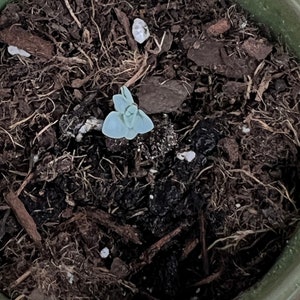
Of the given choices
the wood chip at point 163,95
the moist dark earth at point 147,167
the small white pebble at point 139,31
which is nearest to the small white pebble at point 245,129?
the moist dark earth at point 147,167

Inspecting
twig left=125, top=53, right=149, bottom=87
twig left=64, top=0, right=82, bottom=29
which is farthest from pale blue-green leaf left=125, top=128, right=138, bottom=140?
twig left=64, top=0, right=82, bottom=29

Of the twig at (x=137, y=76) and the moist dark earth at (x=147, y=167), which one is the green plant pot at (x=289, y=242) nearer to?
the moist dark earth at (x=147, y=167)

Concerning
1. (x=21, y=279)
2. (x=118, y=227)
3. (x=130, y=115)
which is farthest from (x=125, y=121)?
(x=21, y=279)

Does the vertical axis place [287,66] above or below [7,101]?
above

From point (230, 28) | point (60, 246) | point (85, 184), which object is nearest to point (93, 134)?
point (85, 184)

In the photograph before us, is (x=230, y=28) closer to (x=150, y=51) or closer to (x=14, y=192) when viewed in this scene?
(x=150, y=51)

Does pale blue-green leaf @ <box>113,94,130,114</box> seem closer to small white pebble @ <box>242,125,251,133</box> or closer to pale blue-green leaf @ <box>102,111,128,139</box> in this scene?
pale blue-green leaf @ <box>102,111,128,139</box>

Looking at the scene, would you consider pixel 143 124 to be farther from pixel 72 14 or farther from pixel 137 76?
pixel 72 14
